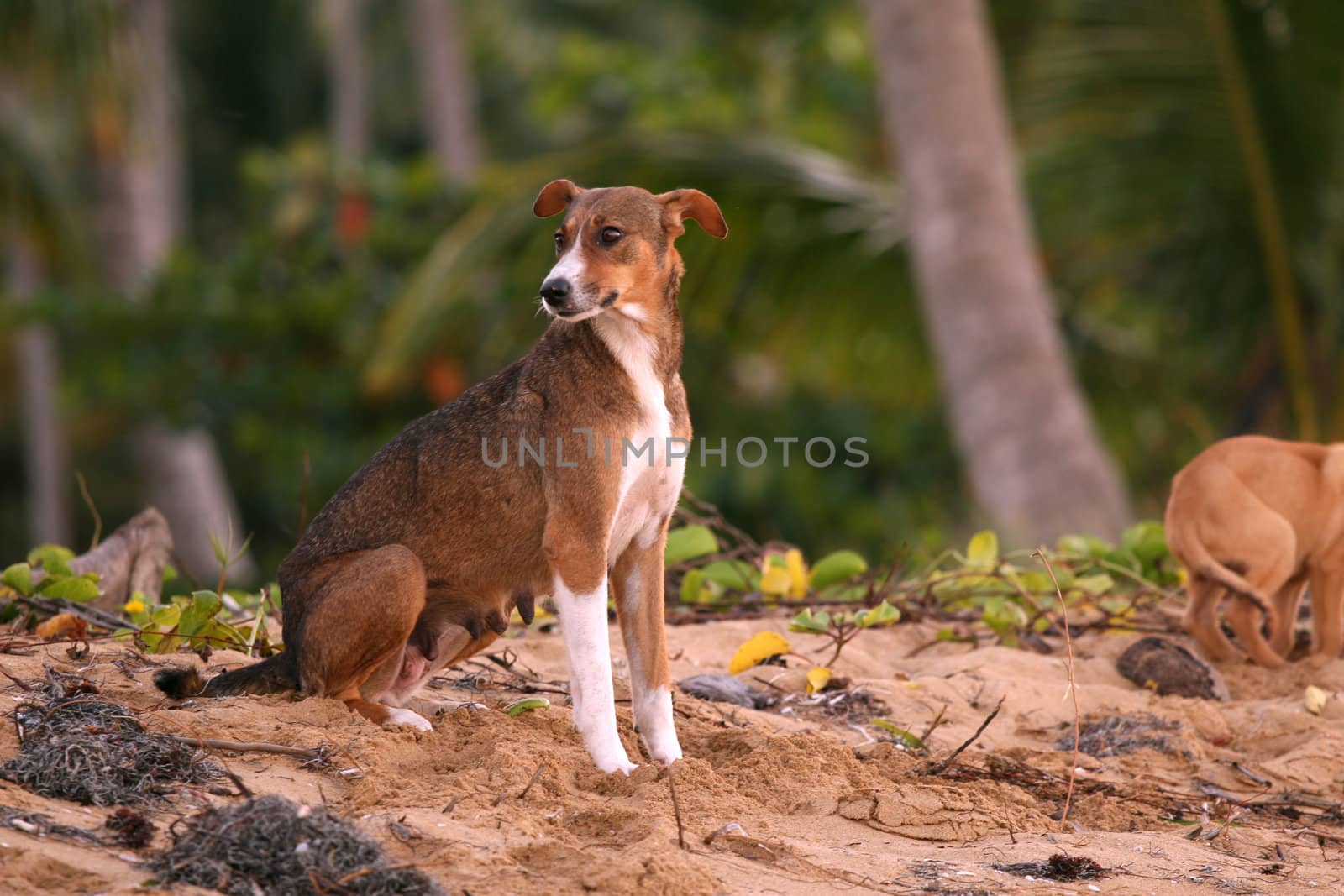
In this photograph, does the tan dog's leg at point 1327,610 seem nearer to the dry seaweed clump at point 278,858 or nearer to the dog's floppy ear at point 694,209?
the dog's floppy ear at point 694,209

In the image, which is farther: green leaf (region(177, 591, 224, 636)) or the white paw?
green leaf (region(177, 591, 224, 636))

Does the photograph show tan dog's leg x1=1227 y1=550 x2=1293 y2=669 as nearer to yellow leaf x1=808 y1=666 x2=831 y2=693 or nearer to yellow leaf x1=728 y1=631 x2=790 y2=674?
yellow leaf x1=808 y1=666 x2=831 y2=693

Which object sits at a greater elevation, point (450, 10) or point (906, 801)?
point (450, 10)

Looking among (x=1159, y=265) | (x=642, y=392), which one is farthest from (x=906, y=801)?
(x=1159, y=265)

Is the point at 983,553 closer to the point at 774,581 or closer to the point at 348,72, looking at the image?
the point at 774,581

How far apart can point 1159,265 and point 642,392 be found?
9.91 meters

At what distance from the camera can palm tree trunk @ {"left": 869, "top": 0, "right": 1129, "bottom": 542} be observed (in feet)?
33.0

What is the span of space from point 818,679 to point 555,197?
2051mm

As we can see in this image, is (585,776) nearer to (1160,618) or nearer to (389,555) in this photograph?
(389,555)

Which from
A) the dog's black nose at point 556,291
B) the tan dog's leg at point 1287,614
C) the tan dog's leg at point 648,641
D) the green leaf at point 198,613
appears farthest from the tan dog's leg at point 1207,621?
the green leaf at point 198,613

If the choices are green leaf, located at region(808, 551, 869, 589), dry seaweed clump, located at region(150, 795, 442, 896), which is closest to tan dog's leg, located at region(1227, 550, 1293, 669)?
green leaf, located at region(808, 551, 869, 589)

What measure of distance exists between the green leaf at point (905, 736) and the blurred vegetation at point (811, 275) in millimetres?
2551

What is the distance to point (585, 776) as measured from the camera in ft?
14.3

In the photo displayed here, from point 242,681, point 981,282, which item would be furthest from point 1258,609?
point 981,282
